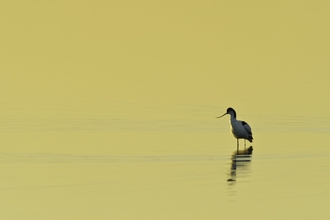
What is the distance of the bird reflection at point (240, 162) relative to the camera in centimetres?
2095

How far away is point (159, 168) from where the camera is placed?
21.7 metres

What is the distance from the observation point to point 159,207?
17203 millimetres

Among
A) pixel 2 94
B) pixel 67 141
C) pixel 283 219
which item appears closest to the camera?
pixel 283 219

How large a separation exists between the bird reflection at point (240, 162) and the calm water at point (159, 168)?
40 millimetres

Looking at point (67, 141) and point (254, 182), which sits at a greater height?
point (67, 141)

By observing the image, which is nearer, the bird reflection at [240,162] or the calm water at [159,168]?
the calm water at [159,168]

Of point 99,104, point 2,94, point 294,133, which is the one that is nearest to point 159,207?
point 294,133

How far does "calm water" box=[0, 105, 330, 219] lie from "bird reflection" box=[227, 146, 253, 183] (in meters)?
0.04

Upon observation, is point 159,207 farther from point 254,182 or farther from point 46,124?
point 46,124

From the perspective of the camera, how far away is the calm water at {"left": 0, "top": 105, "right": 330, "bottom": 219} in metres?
17.2

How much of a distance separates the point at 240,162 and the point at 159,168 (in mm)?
2058

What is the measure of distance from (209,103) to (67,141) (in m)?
11.9

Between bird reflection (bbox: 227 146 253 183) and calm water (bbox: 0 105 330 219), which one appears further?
bird reflection (bbox: 227 146 253 183)

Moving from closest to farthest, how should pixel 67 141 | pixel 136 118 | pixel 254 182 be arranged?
Answer: 1. pixel 254 182
2. pixel 67 141
3. pixel 136 118
